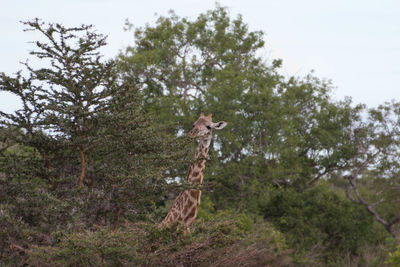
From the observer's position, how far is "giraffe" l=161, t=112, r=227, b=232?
9.37 m

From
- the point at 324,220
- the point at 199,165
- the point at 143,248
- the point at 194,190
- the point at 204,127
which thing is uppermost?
the point at 204,127

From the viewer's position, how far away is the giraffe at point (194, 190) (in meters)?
9.37

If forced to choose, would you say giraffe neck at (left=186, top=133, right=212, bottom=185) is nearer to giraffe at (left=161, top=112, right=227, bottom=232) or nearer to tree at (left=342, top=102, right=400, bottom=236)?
giraffe at (left=161, top=112, right=227, bottom=232)

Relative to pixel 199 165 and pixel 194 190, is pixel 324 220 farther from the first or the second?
pixel 194 190

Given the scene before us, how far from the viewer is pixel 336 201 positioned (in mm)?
21750

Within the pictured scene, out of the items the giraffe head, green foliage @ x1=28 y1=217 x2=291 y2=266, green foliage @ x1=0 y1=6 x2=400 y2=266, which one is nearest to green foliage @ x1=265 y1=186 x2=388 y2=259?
green foliage @ x1=0 y1=6 x2=400 y2=266

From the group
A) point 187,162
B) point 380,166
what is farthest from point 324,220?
point 187,162

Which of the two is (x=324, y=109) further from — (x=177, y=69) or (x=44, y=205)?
(x=44, y=205)

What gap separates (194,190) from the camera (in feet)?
31.2

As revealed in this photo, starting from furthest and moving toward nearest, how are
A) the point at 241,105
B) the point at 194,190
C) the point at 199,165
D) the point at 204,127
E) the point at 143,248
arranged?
the point at 241,105
the point at 204,127
the point at 199,165
the point at 194,190
the point at 143,248

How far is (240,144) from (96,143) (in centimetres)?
976

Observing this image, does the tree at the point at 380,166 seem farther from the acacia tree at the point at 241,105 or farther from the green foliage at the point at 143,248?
the green foliage at the point at 143,248

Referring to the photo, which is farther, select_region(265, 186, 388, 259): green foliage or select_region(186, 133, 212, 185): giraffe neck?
select_region(265, 186, 388, 259): green foliage

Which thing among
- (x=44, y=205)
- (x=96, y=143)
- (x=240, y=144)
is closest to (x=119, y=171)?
(x=96, y=143)
